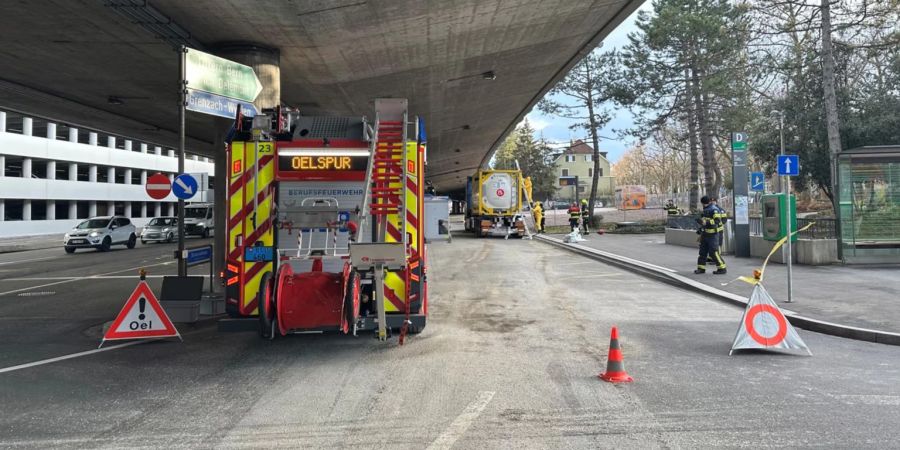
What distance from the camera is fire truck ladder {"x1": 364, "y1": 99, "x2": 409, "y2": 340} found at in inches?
254

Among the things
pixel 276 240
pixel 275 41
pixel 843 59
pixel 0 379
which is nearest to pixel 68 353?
pixel 0 379

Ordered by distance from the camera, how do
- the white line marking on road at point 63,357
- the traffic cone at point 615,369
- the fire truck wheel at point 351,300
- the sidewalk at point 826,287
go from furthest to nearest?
the sidewalk at point 826,287 < the white line marking on road at point 63,357 < the fire truck wheel at point 351,300 < the traffic cone at point 615,369

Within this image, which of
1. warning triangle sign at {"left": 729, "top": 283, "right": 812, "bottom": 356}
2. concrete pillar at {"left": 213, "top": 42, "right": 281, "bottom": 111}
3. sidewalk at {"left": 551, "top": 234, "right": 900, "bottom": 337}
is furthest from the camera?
concrete pillar at {"left": 213, "top": 42, "right": 281, "bottom": 111}

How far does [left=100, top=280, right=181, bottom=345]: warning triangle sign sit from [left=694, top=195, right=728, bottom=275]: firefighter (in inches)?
434

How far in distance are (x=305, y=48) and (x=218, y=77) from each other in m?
3.56

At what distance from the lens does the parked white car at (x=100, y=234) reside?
24.8 metres

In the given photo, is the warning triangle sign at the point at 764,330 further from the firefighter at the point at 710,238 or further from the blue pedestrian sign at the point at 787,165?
the firefighter at the point at 710,238

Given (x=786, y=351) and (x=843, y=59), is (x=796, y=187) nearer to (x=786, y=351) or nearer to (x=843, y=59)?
(x=843, y=59)

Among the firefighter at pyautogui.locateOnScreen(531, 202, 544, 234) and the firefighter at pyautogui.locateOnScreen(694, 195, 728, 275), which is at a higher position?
the firefighter at pyautogui.locateOnScreen(531, 202, 544, 234)

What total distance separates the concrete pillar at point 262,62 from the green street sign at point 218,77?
1.48 meters

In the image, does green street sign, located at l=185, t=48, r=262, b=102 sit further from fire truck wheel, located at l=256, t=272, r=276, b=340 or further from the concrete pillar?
fire truck wheel, located at l=256, t=272, r=276, b=340

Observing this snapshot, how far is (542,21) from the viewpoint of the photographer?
14.5m

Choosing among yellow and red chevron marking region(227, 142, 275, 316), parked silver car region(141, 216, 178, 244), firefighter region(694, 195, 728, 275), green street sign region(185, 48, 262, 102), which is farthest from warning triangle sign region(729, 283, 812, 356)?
parked silver car region(141, 216, 178, 244)

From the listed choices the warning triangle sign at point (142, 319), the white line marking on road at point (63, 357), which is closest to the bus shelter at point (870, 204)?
the warning triangle sign at point (142, 319)
